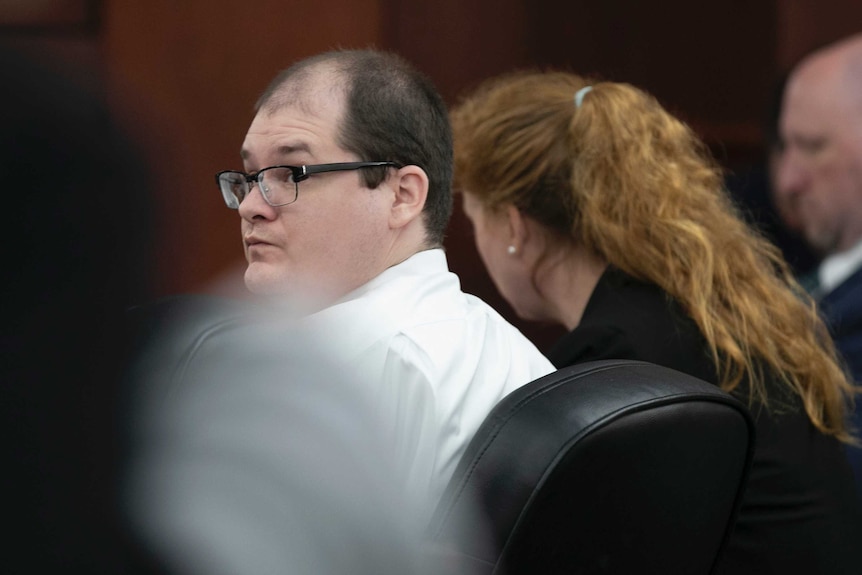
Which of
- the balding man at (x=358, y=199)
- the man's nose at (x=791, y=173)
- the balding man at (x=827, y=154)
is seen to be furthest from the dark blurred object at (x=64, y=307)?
the man's nose at (x=791, y=173)

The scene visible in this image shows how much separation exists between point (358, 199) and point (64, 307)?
0.81 meters

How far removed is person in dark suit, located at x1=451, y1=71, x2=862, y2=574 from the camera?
163cm

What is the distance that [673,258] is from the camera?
1.79 metres

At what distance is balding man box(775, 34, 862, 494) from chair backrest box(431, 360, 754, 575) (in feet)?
7.30

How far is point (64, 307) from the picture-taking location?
0.52 meters

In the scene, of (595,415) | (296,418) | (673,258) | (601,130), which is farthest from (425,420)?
(601,130)

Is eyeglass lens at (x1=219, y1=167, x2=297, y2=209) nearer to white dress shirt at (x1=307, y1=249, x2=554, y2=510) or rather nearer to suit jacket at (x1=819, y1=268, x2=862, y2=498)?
white dress shirt at (x1=307, y1=249, x2=554, y2=510)

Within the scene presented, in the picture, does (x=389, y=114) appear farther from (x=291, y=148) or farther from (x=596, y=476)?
(x=596, y=476)

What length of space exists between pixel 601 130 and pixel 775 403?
1.71 ft

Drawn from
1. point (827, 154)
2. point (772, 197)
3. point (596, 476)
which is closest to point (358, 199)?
point (596, 476)

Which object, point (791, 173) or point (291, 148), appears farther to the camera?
point (791, 173)

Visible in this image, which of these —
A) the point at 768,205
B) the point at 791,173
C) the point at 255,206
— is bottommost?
the point at 768,205

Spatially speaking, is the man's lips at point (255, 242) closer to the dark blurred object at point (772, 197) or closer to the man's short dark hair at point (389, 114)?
the man's short dark hair at point (389, 114)

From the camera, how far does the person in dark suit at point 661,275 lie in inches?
64.1
